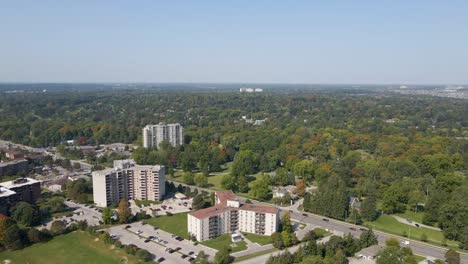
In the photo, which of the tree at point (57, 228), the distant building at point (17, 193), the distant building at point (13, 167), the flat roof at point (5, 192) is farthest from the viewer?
the distant building at point (13, 167)

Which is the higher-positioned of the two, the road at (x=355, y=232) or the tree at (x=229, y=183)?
the tree at (x=229, y=183)

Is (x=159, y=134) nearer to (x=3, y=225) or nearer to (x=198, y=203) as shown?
(x=198, y=203)

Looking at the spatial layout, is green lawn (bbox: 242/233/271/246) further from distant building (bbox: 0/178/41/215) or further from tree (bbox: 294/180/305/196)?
distant building (bbox: 0/178/41/215)

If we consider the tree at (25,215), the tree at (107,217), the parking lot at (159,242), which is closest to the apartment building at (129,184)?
the tree at (107,217)

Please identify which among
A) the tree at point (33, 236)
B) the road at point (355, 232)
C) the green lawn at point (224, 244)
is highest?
the tree at point (33, 236)

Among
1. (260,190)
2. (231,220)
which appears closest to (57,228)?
(231,220)

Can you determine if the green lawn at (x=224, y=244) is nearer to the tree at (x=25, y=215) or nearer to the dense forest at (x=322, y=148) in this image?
the dense forest at (x=322, y=148)

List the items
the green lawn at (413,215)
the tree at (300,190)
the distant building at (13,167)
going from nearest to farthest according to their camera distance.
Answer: the green lawn at (413,215) < the tree at (300,190) < the distant building at (13,167)
